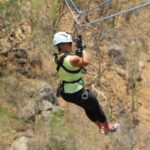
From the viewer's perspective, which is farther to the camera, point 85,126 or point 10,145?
point 85,126

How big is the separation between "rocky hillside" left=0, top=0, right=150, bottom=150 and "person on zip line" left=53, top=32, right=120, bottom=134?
70.1 inches

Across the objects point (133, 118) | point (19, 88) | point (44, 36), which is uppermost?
point (44, 36)

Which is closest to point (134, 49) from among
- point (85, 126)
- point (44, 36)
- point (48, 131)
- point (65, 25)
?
point (65, 25)

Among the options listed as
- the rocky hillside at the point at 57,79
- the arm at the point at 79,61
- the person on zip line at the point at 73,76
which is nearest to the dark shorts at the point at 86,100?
the person on zip line at the point at 73,76

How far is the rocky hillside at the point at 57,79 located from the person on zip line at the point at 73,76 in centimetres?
178

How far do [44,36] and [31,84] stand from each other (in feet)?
4.84

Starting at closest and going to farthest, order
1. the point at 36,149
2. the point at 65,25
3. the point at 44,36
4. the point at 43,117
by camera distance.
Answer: the point at 36,149, the point at 43,117, the point at 44,36, the point at 65,25

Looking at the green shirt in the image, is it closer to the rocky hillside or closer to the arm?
the arm

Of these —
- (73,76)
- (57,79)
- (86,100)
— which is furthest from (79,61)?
(57,79)

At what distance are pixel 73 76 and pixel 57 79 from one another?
445cm

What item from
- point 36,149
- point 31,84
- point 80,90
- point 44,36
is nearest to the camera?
point 80,90

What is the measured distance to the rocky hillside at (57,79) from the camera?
9383 mm

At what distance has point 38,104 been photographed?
31.9ft

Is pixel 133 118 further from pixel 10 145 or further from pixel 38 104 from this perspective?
pixel 10 145
